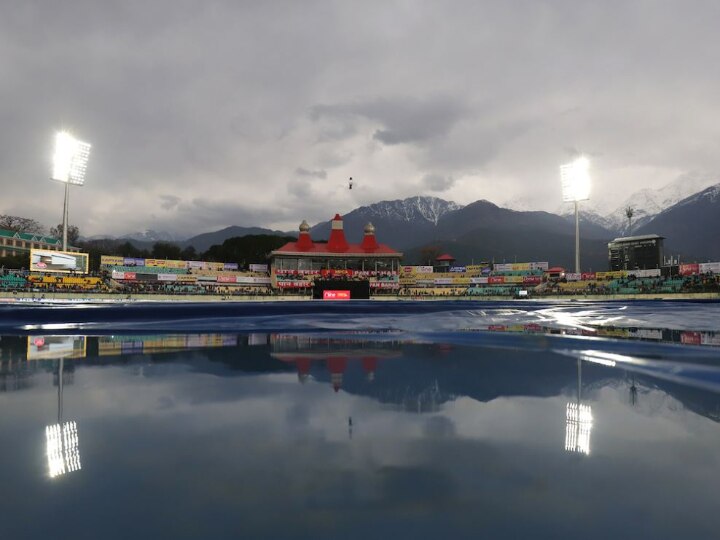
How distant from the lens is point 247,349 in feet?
33.8

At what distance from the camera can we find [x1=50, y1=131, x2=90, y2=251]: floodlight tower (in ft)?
168

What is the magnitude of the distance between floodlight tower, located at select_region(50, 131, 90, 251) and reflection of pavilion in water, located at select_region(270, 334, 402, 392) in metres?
55.3

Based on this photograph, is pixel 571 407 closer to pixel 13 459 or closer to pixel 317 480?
pixel 317 480

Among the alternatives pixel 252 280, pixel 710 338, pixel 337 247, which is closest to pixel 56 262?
pixel 252 280

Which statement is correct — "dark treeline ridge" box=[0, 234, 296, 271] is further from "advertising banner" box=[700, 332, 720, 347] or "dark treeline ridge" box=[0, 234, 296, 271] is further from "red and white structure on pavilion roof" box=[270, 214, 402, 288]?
"advertising banner" box=[700, 332, 720, 347]

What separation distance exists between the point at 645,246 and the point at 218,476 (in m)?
102

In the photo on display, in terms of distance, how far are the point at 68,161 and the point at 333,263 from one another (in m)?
40.3

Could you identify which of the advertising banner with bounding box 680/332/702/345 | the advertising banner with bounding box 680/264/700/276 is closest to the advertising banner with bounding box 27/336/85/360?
the advertising banner with bounding box 680/332/702/345

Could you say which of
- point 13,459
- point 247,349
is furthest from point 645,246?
point 13,459

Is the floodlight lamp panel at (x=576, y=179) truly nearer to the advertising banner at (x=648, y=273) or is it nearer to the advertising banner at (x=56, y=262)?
the advertising banner at (x=648, y=273)

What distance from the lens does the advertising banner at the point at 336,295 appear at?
6214 centimetres

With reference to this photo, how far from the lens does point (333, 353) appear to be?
372 inches

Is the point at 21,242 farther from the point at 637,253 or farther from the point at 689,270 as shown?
the point at 637,253

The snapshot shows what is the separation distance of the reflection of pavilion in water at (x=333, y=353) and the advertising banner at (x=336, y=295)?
49.4 meters
